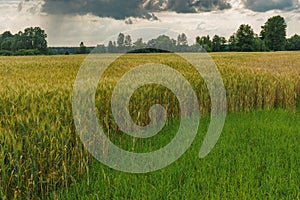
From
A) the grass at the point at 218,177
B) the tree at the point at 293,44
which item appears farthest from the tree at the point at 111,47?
the tree at the point at 293,44

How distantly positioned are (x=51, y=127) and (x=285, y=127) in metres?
4.72

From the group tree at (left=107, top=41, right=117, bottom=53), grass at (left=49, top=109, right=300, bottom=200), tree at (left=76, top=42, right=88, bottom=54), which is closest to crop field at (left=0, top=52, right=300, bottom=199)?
grass at (left=49, top=109, right=300, bottom=200)

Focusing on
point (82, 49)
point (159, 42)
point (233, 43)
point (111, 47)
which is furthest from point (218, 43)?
point (159, 42)

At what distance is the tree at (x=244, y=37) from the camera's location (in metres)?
77.4

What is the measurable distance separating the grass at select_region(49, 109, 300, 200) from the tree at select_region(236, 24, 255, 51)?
75.8 metres

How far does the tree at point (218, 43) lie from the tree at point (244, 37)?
3.71 meters

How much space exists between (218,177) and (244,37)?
7920 cm

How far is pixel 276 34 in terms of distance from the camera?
81688 millimetres

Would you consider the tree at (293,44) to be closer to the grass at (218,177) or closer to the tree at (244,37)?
the tree at (244,37)

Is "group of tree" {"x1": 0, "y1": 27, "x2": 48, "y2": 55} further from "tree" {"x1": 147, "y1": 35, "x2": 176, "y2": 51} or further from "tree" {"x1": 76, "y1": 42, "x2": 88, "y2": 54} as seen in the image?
"tree" {"x1": 147, "y1": 35, "x2": 176, "y2": 51}

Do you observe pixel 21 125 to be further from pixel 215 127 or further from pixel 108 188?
pixel 215 127

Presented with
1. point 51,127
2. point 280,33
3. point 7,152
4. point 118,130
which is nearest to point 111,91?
point 118,130

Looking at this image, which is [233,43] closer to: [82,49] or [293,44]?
[293,44]

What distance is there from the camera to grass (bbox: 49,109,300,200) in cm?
391
